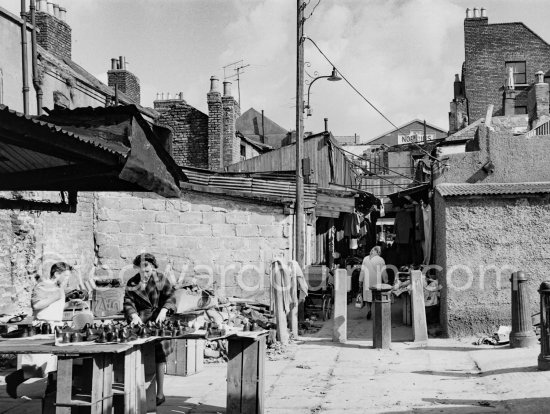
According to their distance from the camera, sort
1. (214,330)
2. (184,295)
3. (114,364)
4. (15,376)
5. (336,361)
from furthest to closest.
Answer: (184,295) < (336,361) < (15,376) < (214,330) < (114,364)

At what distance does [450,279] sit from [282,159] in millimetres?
15921

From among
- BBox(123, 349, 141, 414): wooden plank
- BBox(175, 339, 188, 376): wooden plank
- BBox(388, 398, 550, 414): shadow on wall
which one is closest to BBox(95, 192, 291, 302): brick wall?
BBox(175, 339, 188, 376): wooden plank

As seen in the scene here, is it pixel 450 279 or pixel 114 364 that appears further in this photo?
pixel 450 279

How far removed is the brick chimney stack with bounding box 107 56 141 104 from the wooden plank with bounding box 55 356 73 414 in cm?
2394

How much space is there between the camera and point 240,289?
16047 mm

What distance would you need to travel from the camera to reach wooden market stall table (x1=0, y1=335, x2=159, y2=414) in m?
6.35

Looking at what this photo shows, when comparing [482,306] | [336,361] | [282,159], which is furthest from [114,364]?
[282,159]

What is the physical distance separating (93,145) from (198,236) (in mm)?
10465

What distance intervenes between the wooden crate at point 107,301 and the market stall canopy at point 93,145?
7824 millimetres

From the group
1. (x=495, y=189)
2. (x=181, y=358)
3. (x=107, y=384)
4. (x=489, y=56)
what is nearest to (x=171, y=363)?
(x=181, y=358)

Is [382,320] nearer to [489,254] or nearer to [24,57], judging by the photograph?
[489,254]

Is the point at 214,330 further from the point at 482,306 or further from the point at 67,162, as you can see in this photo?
the point at 482,306

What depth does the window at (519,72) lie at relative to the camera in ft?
138

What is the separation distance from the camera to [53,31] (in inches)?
917
